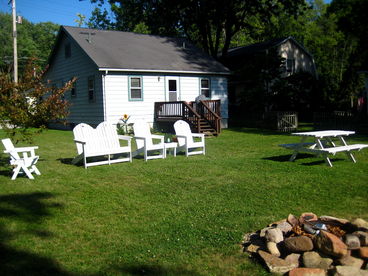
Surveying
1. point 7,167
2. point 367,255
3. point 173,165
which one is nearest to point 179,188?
point 173,165

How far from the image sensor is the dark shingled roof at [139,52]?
1919 centimetres

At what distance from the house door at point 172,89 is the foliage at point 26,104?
37.5 feet

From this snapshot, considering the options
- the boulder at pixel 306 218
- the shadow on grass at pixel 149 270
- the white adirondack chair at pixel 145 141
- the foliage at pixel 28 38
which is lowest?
the shadow on grass at pixel 149 270

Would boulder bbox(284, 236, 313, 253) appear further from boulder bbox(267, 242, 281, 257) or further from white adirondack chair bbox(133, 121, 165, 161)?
white adirondack chair bbox(133, 121, 165, 161)

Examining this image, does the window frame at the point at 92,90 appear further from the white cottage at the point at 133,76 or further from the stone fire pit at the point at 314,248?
the stone fire pit at the point at 314,248

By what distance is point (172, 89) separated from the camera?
20797 millimetres

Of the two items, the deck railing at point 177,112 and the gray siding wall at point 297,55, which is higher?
the gray siding wall at point 297,55

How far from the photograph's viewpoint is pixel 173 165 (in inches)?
370

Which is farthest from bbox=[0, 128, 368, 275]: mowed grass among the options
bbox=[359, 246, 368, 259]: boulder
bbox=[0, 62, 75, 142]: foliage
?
bbox=[0, 62, 75, 142]: foliage

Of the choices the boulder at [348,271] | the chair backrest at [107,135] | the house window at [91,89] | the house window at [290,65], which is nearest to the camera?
the boulder at [348,271]

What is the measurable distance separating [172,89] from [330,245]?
57.5ft

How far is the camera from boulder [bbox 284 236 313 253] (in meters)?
3.89

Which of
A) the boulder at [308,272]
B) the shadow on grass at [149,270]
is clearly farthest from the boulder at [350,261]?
the shadow on grass at [149,270]

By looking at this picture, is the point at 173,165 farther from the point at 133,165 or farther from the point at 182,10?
the point at 182,10
